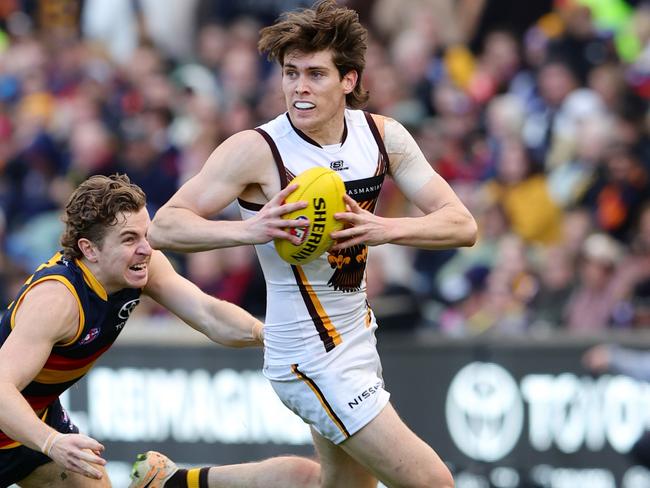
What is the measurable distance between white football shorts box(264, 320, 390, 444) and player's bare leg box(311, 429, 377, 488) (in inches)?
6.1

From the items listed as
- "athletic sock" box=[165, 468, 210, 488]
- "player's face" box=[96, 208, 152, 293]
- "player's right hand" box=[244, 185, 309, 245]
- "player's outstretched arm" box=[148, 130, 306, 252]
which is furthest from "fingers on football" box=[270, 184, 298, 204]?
"athletic sock" box=[165, 468, 210, 488]

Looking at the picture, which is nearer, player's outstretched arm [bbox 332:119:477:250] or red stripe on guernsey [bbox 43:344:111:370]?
player's outstretched arm [bbox 332:119:477:250]

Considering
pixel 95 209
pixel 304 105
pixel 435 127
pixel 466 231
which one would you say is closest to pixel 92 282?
pixel 95 209

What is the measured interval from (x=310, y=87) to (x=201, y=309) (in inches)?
54.7

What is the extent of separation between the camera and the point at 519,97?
11.4m

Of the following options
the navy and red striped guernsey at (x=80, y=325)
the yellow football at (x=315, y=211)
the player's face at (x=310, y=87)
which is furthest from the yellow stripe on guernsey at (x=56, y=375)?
the player's face at (x=310, y=87)

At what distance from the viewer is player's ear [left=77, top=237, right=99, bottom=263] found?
21.1ft

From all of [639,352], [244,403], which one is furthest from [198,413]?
[639,352]

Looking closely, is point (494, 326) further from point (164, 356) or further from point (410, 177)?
point (410, 177)

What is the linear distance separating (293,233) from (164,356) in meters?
4.99

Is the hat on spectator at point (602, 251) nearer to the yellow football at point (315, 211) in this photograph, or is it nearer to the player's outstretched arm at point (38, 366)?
the yellow football at point (315, 211)

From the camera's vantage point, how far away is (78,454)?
5.74m

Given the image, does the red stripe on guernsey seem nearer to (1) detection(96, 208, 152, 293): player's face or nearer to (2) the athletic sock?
(1) detection(96, 208, 152, 293): player's face

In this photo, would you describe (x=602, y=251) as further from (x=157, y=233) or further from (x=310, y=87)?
(x=157, y=233)
